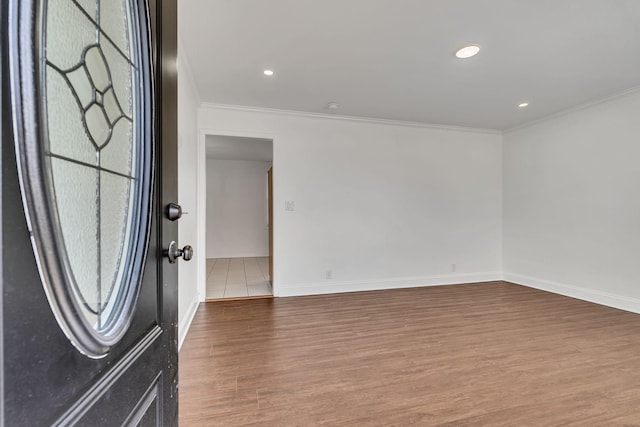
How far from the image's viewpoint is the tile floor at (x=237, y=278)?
3.88 metres

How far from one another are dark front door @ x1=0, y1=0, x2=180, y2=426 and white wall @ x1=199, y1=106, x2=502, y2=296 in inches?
114

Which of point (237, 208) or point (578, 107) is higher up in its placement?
point (578, 107)

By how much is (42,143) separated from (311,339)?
95.5 inches

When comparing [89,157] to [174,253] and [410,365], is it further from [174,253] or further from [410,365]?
[410,365]

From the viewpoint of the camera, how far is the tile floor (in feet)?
12.7

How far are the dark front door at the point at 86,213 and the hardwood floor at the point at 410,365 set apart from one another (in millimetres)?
1101

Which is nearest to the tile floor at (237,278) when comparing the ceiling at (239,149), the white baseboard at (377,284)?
the white baseboard at (377,284)

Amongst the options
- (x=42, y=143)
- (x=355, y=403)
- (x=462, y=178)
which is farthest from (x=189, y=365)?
(x=462, y=178)

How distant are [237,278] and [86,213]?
4.46 meters

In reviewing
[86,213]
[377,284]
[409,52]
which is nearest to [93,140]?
[86,213]

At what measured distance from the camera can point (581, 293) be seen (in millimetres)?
3605

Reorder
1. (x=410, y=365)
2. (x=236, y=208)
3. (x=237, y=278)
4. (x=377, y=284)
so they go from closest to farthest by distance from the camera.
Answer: (x=410, y=365) → (x=377, y=284) → (x=237, y=278) → (x=236, y=208)

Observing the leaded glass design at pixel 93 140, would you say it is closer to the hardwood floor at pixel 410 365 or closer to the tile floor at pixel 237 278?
the hardwood floor at pixel 410 365

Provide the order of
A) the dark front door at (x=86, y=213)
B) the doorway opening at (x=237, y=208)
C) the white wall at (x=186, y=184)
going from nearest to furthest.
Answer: the dark front door at (x=86, y=213), the white wall at (x=186, y=184), the doorway opening at (x=237, y=208)
